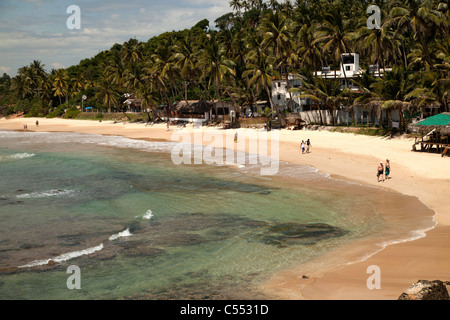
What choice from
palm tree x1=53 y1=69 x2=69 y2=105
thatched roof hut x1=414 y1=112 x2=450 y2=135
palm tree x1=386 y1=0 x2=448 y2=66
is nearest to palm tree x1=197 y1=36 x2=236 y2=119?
palm tree x1=386 y1=0 x2=448 y2=66

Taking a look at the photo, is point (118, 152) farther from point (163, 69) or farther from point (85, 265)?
point (85, 265)

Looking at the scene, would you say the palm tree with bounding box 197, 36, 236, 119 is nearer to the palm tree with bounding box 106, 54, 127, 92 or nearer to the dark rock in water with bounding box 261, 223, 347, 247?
the palm tree with bounding box 106, 54, 127, 92

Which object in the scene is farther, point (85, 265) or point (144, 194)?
point (144, 194)

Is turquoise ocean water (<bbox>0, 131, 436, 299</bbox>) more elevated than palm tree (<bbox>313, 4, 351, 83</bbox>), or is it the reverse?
palm tree (<bbox>313, 4, 351, 83</bbox>)

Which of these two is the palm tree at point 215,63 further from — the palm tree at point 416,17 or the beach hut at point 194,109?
the palm tree at point 416,17

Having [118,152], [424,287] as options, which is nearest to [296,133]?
[118,152]

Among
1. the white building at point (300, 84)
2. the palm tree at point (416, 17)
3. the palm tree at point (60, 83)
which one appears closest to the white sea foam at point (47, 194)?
the white building at point (300, 84)
